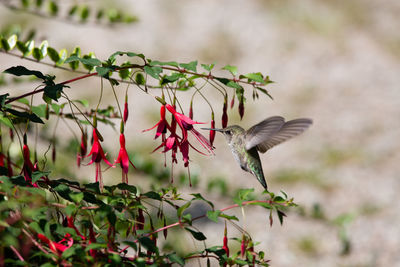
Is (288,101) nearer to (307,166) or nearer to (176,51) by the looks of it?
(307,166)

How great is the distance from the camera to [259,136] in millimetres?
1440

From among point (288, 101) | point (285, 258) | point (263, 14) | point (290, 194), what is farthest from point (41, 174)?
point (263, 14)

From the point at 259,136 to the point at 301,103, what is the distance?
369 centimetres

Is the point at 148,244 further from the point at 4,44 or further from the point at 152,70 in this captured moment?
the point at 4,44

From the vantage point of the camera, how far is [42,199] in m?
0.89

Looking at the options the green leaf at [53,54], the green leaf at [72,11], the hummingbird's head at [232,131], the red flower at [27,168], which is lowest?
the red flower at [27,168]

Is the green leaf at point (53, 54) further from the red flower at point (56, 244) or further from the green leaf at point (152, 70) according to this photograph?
the red flower at point (56, 244)

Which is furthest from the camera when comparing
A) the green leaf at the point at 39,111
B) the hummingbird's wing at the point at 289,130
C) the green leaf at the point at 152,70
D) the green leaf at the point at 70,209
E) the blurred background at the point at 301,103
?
the blurred background at the point at 301,103

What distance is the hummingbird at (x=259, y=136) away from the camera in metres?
1.32

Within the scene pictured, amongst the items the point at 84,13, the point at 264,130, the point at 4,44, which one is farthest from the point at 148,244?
the point at 84,13

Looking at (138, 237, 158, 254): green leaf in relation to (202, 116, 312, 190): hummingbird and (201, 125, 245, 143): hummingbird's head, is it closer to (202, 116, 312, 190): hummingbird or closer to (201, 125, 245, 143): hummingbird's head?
(202, 116, 312, 190): hummingbird

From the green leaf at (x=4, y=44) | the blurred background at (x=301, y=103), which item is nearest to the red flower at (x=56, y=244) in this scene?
the green leaf at (x=4, y=44)

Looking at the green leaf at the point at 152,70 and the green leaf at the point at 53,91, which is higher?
the green leaf at the point at 152,70

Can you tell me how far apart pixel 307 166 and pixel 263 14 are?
239 centimetres
